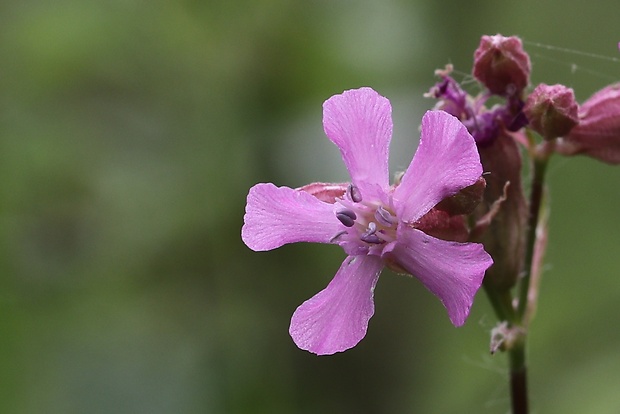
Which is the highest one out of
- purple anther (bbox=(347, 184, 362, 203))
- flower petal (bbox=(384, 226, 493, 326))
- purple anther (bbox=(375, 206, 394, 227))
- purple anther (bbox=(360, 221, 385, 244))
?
purple anther (bbox=(347, 184, 362, 203))

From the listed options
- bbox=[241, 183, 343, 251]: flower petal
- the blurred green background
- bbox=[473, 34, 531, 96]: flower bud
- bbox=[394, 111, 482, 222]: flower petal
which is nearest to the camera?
bbox=[394, 111, 482, 222]: flower petal

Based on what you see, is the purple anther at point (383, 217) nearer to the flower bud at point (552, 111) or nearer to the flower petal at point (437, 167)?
the flower petal at point (437, 167)

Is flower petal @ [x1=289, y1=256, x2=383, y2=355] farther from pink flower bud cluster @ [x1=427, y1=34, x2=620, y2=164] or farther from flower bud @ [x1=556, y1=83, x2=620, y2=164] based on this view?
flower bud @ [x1=556, y1=83, x2=620, y2=164]

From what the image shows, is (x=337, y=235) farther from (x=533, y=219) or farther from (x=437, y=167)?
(x=533, y=219)

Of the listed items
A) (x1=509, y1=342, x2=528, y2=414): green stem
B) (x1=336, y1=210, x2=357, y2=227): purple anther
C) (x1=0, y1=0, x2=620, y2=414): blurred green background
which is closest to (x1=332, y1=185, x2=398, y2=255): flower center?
(x1=336, y1=210, x2=357, y2=227): purple anther

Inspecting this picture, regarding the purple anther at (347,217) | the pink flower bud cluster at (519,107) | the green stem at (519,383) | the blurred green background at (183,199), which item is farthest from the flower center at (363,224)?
the blurred green background at (183,199)

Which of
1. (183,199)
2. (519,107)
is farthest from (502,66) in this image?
(183,199)
